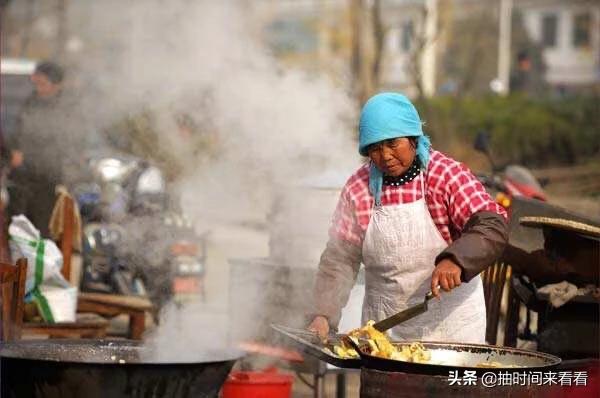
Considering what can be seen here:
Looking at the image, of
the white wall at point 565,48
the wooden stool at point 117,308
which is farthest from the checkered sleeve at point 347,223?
the white wall at point 565,48

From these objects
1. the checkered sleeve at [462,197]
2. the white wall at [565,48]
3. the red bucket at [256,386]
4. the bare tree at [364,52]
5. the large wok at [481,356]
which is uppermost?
the white wall at [565,48]

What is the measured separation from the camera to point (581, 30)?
62219 mm

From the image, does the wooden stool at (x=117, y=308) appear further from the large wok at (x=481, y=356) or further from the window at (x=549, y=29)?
the window at (x=549, y=29)

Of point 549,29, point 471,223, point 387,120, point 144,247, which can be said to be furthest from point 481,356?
point 549,29

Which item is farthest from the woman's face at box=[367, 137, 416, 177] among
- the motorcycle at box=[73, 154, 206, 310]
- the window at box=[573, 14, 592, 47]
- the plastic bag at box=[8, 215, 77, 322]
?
the window at box=[573, 14, 592, 47]

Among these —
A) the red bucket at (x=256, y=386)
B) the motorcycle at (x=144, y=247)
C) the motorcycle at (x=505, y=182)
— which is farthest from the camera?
the motorcycle at (x=144, y=247)

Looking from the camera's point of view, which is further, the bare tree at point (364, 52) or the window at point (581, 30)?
the window at point (581, 30)

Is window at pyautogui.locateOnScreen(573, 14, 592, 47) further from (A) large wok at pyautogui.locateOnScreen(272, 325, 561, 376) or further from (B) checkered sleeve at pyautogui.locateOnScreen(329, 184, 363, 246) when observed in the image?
(A) large wok at pyautogui.locateOnScreen(272, 325, 561, 376)

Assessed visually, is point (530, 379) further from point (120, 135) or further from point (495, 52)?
point (495, 52)

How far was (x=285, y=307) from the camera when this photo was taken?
7309 millimetres

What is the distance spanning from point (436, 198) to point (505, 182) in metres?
5.29

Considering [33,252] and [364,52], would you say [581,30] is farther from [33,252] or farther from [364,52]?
[33,252]

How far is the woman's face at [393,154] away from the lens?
4.91 meters

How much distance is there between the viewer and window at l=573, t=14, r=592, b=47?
61.6 metres
